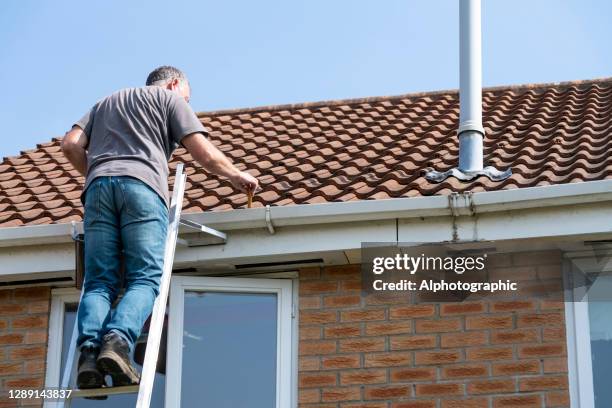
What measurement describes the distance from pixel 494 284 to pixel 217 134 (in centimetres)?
395

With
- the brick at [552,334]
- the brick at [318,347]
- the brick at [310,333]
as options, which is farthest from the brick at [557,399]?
the brick at [310,333]

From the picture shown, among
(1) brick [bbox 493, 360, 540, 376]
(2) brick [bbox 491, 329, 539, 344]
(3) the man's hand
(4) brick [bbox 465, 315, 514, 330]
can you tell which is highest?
(3) the man's hand

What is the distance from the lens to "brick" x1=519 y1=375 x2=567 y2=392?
674 cm

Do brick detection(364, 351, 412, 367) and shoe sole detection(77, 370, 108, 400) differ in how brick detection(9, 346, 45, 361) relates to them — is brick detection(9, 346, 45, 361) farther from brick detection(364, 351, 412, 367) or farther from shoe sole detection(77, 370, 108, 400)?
brick detection(364, 351, 412, 367)

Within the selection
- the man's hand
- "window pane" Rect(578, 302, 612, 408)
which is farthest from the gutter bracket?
"window pane" Rect(578, 302, 612, 408)

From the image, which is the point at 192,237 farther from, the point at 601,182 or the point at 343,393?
the point at 601,182

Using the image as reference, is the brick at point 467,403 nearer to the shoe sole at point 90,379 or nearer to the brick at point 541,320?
the brick at point 541,320

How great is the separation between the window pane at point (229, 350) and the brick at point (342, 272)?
1.16ft

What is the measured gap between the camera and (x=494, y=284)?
705 centimetres

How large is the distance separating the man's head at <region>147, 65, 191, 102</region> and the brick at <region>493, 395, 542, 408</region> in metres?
2.37

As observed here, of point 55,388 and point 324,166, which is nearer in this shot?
point 55,388

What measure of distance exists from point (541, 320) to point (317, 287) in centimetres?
130

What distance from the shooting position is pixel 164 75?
22.7ft

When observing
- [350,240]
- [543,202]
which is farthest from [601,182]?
[350,240]
